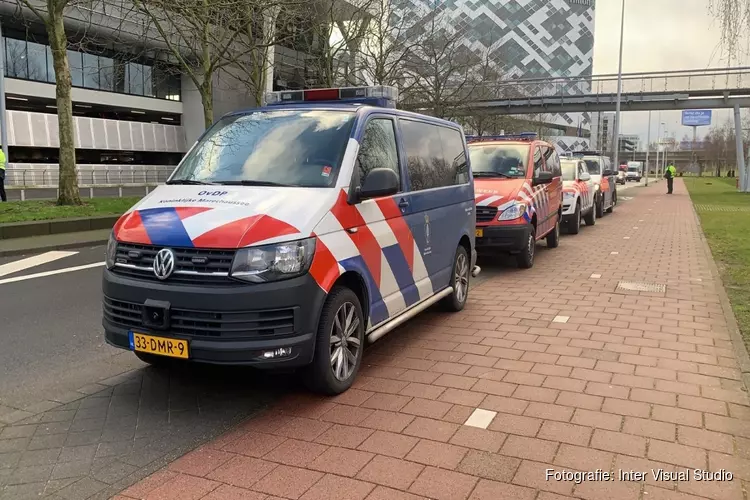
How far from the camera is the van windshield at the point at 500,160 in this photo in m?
10.5

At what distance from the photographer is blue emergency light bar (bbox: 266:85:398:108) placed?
5.57m

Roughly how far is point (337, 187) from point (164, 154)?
41910 millimetres

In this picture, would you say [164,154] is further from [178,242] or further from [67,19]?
[178,242]

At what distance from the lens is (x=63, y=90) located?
48.7 ft

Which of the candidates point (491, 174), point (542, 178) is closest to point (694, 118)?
point (542, 178)

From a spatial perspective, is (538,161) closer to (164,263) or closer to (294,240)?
(294,240)

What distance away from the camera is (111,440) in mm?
3684

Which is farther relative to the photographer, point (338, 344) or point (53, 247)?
point (53, 247)

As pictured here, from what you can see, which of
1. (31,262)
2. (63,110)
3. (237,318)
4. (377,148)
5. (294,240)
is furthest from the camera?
(63,110)

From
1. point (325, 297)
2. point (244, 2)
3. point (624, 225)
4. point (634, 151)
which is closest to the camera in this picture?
point (325, 297)

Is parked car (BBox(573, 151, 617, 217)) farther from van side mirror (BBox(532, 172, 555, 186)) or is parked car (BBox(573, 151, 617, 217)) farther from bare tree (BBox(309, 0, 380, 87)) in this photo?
bare tree (BBox(309, 0, 380, 87))

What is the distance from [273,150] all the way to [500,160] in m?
6.71

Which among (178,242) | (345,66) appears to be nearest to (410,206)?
(178,242)

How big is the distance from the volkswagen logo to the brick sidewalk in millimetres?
1091
